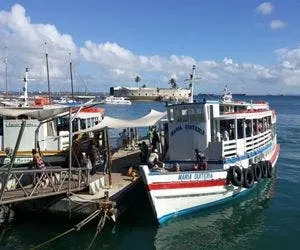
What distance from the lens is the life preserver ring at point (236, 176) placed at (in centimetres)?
2100

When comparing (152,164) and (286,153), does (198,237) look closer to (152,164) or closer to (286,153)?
(152,164)

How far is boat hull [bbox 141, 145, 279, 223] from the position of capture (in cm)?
1839

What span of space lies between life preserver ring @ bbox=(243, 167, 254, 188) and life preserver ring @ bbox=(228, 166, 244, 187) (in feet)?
1.42

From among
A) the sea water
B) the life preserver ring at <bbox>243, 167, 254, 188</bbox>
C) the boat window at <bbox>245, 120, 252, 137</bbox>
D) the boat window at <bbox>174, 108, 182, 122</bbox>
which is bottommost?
the sea water

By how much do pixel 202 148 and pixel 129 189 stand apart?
4.05m

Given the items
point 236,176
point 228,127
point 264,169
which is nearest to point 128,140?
point 228,127

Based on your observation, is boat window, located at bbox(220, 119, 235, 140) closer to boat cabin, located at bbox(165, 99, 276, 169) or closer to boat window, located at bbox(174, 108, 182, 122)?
boat cabin, located at bbox(165, 99, 276, 169)

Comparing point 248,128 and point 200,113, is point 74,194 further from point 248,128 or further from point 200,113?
point 248,128

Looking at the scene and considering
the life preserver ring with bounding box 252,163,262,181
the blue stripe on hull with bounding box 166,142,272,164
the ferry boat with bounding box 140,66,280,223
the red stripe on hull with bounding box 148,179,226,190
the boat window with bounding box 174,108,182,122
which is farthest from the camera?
the life preserver ring with bounding box 252,163,262,181

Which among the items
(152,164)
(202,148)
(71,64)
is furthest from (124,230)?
(71,64)

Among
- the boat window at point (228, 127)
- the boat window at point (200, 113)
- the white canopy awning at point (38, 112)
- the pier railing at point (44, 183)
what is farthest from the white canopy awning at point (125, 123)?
the boat window at point (228, 127)

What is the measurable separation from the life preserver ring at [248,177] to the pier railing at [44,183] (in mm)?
7259

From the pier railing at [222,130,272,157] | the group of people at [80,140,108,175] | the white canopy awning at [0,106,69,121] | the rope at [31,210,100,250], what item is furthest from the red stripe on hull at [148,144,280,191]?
the white canopy awning at [0,106,69,121]

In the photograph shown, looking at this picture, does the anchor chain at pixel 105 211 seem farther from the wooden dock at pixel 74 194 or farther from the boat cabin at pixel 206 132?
the boat cabin at pixel 206 132
